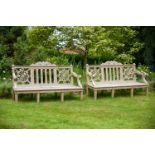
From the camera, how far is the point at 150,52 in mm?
6758

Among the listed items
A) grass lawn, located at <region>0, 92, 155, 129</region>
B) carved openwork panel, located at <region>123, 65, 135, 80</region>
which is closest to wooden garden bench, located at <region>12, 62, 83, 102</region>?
grass lawn, located at <region>0, 92, 155, 129</region>

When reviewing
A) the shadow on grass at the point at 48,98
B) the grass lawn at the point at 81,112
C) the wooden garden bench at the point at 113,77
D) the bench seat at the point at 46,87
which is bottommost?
the grass lawn at the point at 81,112

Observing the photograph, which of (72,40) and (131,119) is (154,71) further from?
(72,40)

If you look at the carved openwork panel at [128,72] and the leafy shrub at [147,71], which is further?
the carved openwork panel at [128,72]

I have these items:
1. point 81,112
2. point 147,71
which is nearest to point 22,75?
point 81,112

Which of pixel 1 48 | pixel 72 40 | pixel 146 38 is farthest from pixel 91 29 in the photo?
pixel 1 48

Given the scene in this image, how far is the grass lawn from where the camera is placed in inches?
248

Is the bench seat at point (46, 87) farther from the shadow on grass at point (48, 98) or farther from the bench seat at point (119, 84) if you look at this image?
the bench seat at point (119, 84)

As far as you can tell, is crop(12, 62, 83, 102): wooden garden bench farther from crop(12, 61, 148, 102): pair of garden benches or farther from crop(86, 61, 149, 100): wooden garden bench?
crop(86, 61, 149, 100): wooden garden bench

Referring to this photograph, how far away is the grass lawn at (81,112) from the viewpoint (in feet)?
20.7

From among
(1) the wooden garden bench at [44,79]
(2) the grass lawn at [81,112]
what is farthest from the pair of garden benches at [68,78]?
(2) the grass lawn at [81,112]

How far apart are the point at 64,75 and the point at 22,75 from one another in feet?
2.06

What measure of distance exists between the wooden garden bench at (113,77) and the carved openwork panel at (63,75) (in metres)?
0.29

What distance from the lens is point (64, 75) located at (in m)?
6.83
